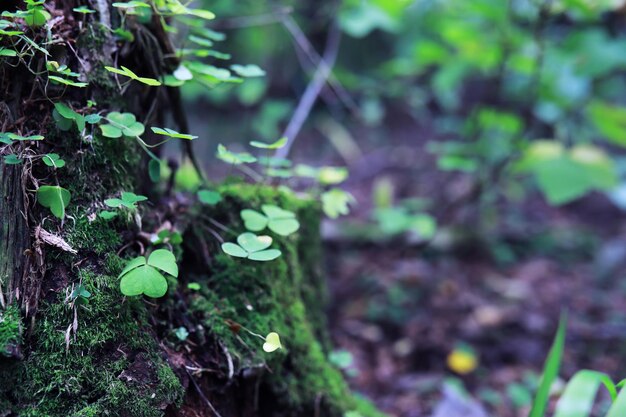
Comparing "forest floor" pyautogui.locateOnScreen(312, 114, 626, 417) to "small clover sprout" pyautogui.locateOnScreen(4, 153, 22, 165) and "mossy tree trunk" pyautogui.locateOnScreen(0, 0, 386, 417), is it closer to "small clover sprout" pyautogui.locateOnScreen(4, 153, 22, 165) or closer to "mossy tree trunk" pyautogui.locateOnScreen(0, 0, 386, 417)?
"mossy tree trunk" pyautogui.locateOnScreen(0, 0, 386, 417)

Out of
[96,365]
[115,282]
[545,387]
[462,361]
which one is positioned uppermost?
[115,282]

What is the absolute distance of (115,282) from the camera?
110 cm

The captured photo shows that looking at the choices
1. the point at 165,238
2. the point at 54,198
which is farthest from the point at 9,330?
the point at 165,238

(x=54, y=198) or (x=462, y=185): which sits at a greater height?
(x=54, y=198)

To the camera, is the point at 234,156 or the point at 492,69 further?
the point at 492,69

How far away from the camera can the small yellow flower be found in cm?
274

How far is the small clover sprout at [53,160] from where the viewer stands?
42.9 inches

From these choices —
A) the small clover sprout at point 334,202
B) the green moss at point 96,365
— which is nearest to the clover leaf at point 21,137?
the green moss at point 96,365

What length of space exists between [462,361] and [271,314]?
6.00 feet

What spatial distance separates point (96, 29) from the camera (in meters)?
1.26

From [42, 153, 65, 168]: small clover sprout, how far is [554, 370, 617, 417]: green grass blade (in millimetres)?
1446

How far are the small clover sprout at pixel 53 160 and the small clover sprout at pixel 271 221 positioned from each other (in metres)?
0.50

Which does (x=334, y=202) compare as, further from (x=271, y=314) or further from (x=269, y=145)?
(x=271, y=314)

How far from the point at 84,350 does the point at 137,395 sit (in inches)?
6.3
